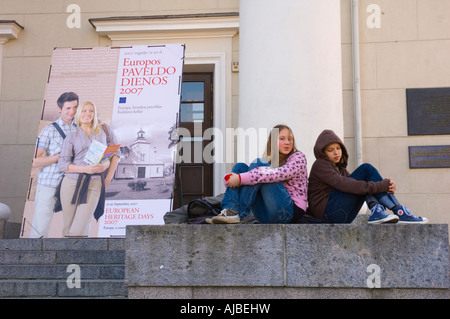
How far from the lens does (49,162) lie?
7336mm

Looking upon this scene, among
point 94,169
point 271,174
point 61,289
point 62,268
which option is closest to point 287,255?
point 271,174

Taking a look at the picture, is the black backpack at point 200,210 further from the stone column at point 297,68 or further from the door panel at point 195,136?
the door panel at point 195,136

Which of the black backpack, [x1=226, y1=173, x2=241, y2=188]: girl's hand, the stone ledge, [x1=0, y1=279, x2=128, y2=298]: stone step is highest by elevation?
[x1=226, y1=173, x2=241, y2=188]: girl's hand

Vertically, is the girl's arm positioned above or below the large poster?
below

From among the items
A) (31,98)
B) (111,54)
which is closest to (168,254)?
(111,54)

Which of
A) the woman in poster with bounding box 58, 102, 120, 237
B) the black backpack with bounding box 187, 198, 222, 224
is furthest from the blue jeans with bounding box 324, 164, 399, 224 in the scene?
the woman in poster with bounding box 58, 102, 120, 237

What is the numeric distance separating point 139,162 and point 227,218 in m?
3.40

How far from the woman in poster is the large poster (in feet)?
0.24

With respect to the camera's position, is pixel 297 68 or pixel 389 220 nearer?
pixel 389 220

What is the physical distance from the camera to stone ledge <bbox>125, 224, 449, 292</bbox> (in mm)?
3832

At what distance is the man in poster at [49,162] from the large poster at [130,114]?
7 centimetres

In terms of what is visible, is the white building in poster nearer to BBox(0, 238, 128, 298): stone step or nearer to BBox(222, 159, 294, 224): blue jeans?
BBox(0, 238, 128, 298): stone step

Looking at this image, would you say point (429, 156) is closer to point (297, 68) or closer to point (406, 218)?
point (297, 68)

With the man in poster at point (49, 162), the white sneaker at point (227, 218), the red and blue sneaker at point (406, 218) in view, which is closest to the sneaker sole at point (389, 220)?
the red and blue sneaker at point (406, 218)
